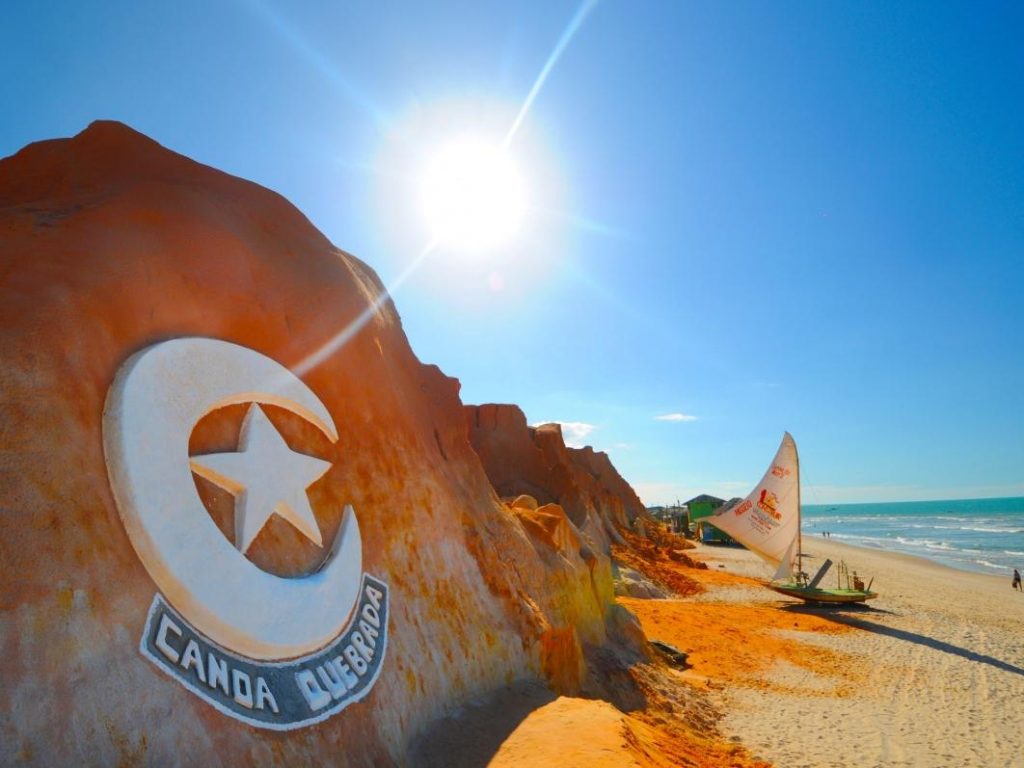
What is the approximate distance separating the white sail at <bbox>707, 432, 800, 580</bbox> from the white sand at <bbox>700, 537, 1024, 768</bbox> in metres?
4.64

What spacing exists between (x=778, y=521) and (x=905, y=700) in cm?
1699

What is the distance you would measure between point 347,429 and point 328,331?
1408mm

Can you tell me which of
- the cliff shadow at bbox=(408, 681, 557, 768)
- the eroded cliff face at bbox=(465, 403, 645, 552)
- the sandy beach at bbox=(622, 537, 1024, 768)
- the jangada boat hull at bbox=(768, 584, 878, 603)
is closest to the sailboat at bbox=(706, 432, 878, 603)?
the jangada boat hull at bbox=(768, 584, 878, 603)

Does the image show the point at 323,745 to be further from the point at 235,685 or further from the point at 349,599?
the point at 349,599

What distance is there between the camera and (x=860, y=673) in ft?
52.7

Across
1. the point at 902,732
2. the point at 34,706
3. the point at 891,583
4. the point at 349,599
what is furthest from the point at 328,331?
the point at 891,583

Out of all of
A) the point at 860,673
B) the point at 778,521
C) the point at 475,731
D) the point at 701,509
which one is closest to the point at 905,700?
the point at 860,673

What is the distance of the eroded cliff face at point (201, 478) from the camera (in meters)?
3.79

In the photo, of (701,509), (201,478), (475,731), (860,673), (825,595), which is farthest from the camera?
(701,509)

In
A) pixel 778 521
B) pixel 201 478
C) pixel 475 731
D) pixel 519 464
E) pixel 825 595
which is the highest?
pixel 519 464

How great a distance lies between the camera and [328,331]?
7.92 m

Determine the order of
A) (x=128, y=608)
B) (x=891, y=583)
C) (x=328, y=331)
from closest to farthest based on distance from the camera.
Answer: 1. (x=128, y=608)
2. (x=328, y=331)
3. (x=891, y=583)

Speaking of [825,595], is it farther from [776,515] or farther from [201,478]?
[201,478]

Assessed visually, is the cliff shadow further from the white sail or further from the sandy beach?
the white sail
